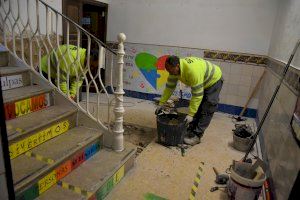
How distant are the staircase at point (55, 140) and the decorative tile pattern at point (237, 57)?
9.03 ft

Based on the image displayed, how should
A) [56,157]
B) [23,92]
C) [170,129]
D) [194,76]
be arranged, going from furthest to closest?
[170,129] → [194,76] → [23,92] → [56,157]

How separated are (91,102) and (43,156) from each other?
282cm

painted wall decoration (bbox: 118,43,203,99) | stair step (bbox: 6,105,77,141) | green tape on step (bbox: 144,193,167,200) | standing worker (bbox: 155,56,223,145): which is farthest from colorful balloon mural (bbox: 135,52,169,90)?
green tape on step (bbox: 144,193,167,200)

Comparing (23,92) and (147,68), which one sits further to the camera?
(147,68)

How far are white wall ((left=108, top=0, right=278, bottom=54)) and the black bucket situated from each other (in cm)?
204

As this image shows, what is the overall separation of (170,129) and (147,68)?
232 cm

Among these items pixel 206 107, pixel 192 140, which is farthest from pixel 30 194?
pixel 206 107

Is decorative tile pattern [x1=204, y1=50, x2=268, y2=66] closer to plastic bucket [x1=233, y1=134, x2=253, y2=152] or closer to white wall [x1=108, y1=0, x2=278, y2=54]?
white wall [x1=108, y1=0, x2=278, y2=54]

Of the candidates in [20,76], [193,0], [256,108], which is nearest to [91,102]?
[20,76]

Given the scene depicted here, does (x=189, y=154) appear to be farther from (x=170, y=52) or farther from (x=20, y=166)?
(x=170, y=52)

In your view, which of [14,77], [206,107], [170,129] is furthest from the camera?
[206,107]

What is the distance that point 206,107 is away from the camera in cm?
320

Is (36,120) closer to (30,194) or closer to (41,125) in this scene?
(41,125)

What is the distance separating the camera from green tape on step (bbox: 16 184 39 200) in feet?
5.13
